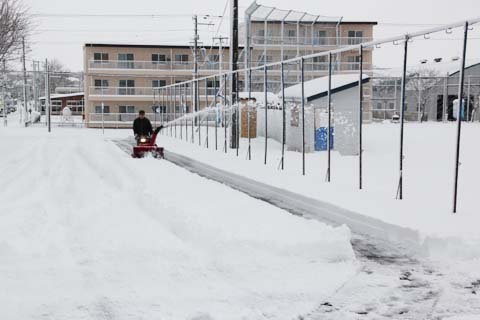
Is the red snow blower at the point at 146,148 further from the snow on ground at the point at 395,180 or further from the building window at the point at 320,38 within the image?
the building window at the point at 320,38

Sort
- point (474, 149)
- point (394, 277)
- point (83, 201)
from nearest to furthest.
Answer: point (394, 277), point (83, 201), point (474, 149)

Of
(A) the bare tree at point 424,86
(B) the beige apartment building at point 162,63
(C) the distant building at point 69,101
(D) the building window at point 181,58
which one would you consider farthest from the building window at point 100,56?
(A) the bare tree at point 424,86

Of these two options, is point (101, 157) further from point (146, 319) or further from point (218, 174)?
point (146, 319)

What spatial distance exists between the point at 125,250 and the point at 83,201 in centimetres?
390

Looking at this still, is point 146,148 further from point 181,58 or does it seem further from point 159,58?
point 181,58

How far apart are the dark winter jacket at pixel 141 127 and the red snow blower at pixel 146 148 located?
575mm

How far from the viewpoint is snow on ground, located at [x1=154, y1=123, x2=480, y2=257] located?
8.37 meters

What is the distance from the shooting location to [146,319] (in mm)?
4922

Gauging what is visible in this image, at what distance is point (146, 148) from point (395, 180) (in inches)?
357

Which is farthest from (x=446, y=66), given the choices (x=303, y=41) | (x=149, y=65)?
(x=149, y=65)

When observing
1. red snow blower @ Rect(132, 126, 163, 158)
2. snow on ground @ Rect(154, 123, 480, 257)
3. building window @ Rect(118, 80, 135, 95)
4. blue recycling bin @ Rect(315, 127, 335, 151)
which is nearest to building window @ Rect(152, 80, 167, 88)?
building window @ Rect(118, 80, 135, 95)

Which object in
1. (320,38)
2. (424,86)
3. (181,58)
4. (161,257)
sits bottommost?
(161,257)

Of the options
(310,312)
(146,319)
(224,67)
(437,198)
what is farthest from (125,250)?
(224,67)

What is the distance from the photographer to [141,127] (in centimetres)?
2109
